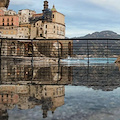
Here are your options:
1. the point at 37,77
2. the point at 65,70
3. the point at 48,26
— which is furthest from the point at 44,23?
the point at 37,77

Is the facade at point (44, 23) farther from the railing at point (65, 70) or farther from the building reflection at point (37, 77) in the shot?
the building reflection at point (37, 77)

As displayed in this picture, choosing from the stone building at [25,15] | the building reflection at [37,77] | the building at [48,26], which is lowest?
the building reflection at [37,77]

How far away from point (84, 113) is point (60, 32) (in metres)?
51.3

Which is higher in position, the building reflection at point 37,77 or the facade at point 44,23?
the facade at point 44,23

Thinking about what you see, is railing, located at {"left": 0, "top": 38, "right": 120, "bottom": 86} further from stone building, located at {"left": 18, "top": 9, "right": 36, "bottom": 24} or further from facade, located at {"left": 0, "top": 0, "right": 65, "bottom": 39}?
stone building, located at {"left": 18, "top": 9, "right": 36, "bottom": 24}

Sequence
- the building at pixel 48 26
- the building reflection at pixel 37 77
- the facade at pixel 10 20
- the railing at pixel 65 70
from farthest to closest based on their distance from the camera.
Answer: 1. the facade at pixel 10 20
2. the building at pixel 48 26
3. the railing at pixel 65 70
4. the building reflection at pixel 37 77

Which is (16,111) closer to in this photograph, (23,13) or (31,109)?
(31,109)

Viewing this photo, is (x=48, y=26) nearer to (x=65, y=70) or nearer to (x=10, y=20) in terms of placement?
(x=10, y=20)

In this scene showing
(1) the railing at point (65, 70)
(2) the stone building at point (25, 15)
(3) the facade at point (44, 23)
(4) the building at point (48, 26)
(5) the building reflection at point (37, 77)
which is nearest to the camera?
(5) the building reflection at point (37, 77)

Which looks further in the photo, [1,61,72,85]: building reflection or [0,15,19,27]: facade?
[0,15,19,27]: facade

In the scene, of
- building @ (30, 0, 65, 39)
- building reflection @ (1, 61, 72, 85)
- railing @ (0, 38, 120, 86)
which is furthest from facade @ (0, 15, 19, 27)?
building reflection @ (1, 61, 72, 85)

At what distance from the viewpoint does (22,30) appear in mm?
48938

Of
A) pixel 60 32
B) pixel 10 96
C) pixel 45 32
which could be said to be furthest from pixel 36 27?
pixel 10 96

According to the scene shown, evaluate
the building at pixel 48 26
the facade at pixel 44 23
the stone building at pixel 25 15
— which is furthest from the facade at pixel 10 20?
the stone building at pixel 25 15
